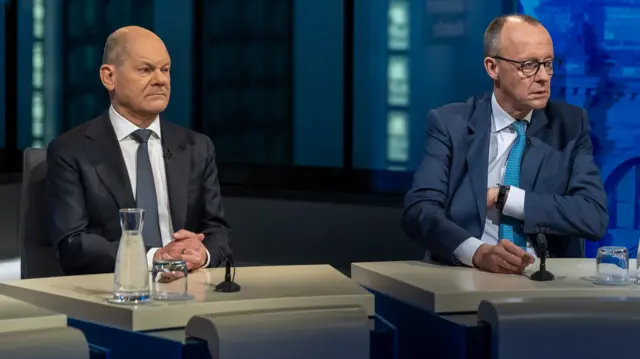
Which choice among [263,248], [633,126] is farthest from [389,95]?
[633,126]

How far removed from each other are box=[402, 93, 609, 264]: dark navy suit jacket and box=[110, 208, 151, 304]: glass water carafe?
3.17ft

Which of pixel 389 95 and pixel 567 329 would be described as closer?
pixel 567 329

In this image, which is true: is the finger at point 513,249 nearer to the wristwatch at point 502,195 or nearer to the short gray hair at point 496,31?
the wristwatch at point 502,195

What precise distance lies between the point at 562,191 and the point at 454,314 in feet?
3.03

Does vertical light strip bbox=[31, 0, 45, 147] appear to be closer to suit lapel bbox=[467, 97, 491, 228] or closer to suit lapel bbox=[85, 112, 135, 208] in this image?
suit lapel bbox=[85, 112, 135, 208]

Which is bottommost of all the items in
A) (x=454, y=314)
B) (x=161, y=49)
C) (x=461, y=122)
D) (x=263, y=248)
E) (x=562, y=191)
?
(x=263, y=248)

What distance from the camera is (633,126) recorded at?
3881 mm

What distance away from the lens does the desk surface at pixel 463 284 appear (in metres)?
2.13

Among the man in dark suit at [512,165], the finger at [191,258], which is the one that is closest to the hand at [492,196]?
the man in dark suit at [512,165]

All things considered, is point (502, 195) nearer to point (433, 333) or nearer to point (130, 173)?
point (433, 333)

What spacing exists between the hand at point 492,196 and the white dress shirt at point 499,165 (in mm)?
34

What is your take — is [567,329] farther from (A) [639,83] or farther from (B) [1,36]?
(B) [1,36]

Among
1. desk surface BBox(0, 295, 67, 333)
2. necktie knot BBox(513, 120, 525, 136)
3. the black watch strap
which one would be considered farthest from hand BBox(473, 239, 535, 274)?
desk surface BBox(0, 295, 67, 333)

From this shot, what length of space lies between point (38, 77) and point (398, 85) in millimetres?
2035
